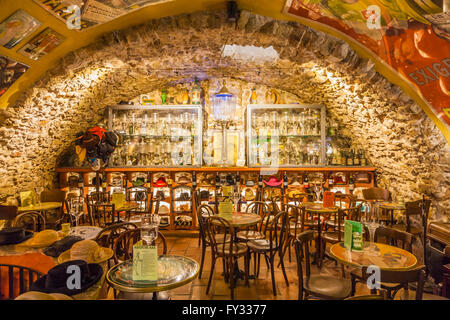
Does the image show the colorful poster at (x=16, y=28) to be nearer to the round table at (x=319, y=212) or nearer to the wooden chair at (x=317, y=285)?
the wooden chair at (x=317, y=285)

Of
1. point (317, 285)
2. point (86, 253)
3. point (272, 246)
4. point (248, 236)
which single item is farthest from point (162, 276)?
point (248, 236)

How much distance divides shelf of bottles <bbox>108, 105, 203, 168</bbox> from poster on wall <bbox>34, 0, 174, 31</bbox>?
8.69 feet

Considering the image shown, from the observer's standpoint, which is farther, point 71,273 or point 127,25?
point 127,25

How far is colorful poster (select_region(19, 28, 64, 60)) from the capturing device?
3471 mm

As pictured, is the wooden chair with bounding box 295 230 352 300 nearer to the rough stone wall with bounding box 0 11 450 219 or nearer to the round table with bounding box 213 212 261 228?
the round table with bounding box 213 212 261 228

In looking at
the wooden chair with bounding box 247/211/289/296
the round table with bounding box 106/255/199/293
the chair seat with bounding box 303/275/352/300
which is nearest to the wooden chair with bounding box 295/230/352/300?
the chair seat with bounding box 303/275/352/300

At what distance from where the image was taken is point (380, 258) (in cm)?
→ 255

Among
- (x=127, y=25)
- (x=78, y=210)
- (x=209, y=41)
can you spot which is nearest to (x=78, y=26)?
(x=127, y=25)

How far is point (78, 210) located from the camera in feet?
11.8

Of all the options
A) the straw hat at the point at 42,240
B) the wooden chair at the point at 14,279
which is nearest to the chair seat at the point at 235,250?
the straw hat at the point at 42,240

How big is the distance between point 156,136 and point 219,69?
1.82 m
